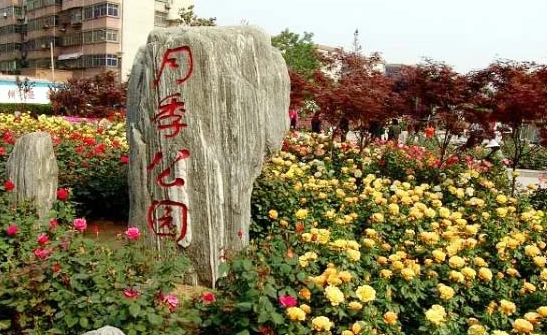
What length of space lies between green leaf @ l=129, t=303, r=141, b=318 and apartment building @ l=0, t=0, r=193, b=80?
3571 cm

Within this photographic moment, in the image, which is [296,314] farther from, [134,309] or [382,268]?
[382,268]

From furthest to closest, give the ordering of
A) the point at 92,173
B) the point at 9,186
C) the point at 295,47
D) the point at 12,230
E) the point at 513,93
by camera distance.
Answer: the point at 295,47
the point at 513,93
the point at 92,173
the point at 9,186
the point at 12,230

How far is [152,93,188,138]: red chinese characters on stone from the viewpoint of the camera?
4168mm

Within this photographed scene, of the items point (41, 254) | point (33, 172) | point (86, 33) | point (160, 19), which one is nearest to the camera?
point (41, 254)

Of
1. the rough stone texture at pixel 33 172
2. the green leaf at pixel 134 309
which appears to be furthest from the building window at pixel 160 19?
the green leaf at pixel 134 309

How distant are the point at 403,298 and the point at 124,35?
38665 mm

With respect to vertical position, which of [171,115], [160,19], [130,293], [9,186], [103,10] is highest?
[160,19]

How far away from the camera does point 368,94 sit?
27.2 ft

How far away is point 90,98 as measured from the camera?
17344mm

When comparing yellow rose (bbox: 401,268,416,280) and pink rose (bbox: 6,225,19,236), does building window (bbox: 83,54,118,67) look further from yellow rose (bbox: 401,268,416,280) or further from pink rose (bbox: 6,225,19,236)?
yellow rose (bbox: 401,268,416,280)

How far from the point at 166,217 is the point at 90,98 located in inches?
563

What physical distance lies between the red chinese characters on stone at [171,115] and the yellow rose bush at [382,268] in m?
1.12

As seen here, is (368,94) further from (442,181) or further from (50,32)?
(50,32)

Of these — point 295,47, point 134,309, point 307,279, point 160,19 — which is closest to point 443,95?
point 307,279
